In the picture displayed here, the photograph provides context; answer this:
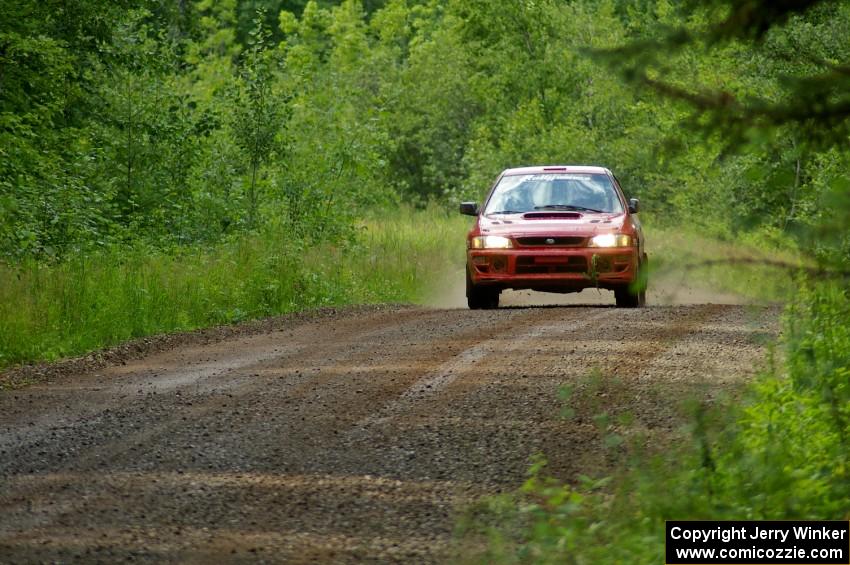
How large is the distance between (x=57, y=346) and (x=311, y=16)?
57788mm

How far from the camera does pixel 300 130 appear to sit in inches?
1030

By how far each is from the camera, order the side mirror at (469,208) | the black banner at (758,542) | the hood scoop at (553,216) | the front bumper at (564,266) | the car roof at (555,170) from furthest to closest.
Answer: the car roof at (555,170)
the side mirror at (469,208)
the hood scoop at (553,216)
the front bumper at (564,266)
the black banner at (758,542)

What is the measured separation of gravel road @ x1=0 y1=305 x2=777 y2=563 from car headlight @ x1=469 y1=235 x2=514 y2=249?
2.77 metres

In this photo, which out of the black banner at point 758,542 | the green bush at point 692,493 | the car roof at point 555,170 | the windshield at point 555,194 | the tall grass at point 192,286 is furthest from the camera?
the car roof at point 555,170

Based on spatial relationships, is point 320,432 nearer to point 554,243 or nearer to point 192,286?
point 554,243

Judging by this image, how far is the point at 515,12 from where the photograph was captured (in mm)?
43125

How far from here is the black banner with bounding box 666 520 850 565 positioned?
5.35m

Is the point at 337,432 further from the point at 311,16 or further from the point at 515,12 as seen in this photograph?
the point at 311,16

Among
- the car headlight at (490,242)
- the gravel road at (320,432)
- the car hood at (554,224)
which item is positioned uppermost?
the car hood at (554,224)

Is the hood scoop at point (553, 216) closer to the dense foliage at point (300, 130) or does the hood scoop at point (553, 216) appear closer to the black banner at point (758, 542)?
the dense foliage at point (300, 130)

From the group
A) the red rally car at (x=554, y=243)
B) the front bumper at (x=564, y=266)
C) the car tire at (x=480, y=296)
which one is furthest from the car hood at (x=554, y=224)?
the car tire at (x=480, y=296)

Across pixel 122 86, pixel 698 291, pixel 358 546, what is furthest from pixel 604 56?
pixel 122 86

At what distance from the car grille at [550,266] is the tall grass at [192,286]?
363 cm

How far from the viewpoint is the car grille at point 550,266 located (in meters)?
17.2
